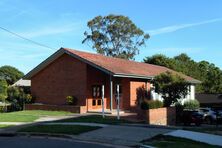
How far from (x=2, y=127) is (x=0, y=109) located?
16.2m

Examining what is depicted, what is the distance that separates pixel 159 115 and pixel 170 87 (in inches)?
167

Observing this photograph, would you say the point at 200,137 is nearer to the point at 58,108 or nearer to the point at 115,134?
the point at 115,134

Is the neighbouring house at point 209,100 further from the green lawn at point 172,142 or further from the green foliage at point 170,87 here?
the green lawn at point 172,142

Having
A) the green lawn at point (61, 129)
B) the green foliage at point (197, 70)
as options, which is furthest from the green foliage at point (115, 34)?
the green lawn at point (61, 129)

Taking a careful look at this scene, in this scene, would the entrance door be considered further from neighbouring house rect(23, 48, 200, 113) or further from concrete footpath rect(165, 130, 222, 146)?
concrete footpath rect(165, 130, 222, 146)

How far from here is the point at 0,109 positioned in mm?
38438

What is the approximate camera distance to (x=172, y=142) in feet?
54.3

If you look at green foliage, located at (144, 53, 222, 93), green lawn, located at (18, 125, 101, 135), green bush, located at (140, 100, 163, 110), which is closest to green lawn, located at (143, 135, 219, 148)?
green lawn, located at (18, 125, 101, 135)

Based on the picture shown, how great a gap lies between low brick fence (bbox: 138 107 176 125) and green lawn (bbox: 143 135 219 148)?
13907 millimetres

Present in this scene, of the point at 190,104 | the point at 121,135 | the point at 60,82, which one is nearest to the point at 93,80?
the point at 60,82

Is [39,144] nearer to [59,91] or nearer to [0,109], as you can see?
[59,91]

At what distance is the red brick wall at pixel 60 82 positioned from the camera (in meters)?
35.5

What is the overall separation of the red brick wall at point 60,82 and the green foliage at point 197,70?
3168 cm

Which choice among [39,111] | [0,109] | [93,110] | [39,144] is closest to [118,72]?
[93,110]
